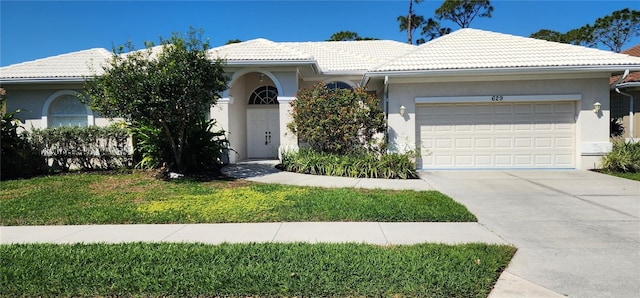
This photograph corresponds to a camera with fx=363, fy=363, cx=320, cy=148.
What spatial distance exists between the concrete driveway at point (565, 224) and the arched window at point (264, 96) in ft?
26.5

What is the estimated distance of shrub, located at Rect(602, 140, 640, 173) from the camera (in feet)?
36.1

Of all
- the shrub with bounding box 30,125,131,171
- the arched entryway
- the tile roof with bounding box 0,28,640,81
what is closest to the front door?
the arched entryway

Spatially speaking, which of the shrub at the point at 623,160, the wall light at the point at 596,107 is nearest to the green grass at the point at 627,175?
the shrub at the point at 623,160

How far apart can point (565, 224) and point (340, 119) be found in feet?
23.3

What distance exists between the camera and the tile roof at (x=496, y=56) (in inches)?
447

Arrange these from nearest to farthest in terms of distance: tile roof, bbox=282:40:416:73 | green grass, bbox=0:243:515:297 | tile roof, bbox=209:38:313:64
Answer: green grass, bbox=0:243:515:297
tile roof, bbox=209:38:313:64
tile roof, bbox=282:40:416:73

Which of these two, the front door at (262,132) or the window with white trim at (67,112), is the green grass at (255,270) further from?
the front door at (262,132)

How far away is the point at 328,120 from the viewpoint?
38.2 feet

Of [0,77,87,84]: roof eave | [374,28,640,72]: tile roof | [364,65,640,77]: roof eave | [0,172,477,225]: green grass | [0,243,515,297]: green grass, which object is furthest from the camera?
[0,77,87,84]: roof eave

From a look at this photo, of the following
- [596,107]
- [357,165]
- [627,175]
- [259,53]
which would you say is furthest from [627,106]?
[259,53]

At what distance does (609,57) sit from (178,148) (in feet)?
44.8

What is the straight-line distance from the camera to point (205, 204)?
7102 mm

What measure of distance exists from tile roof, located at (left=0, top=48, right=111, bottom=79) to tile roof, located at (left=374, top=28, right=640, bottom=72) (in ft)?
36.1

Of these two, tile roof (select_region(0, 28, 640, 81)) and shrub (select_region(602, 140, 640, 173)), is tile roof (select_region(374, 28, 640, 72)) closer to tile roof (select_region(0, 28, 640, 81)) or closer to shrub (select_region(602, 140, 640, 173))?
tile roof (select_region(0, 28, 640, 81))
